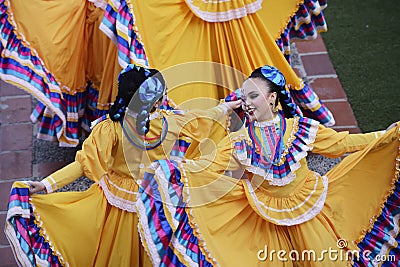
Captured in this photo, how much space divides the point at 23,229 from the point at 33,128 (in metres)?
1.61

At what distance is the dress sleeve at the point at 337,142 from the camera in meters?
2.84

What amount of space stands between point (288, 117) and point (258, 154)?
0.33 m

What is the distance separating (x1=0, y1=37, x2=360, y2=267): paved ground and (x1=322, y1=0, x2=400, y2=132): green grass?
0.07 meters

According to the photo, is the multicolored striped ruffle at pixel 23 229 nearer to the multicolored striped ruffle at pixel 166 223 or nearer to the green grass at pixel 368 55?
the multicolored striped ruffle at pixel 166 223

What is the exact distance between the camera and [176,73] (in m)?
3.45

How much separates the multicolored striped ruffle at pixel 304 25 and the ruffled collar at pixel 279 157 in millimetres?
994

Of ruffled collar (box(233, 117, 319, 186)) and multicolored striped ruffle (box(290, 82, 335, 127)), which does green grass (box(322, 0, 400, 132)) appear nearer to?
multicolored striped ruffle (box(290, 82, 335, 127))

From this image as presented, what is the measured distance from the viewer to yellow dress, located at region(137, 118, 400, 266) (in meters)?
2.60

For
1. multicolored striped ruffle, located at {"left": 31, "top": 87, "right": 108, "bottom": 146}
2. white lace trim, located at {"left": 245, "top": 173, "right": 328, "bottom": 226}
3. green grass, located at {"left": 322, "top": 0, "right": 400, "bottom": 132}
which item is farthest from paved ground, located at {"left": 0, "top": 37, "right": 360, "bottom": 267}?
white lace trim, located at {"left": 245, "top": 173, "right": 328, "bottom": 226}

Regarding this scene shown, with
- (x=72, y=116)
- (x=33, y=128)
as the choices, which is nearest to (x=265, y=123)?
(x=72, y=116)

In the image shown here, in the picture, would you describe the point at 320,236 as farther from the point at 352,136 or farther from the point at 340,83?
the point at 340,83

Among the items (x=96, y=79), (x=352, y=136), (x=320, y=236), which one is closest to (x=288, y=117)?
(x=352, y=136)

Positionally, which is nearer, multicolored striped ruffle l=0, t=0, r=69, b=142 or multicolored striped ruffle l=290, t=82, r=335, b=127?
multicolored striped ruffle l=0, t=0, r=69, b=142

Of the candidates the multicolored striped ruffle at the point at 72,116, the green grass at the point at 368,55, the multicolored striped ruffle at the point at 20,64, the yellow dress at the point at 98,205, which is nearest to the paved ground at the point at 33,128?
the green grass at the point at 368,55
